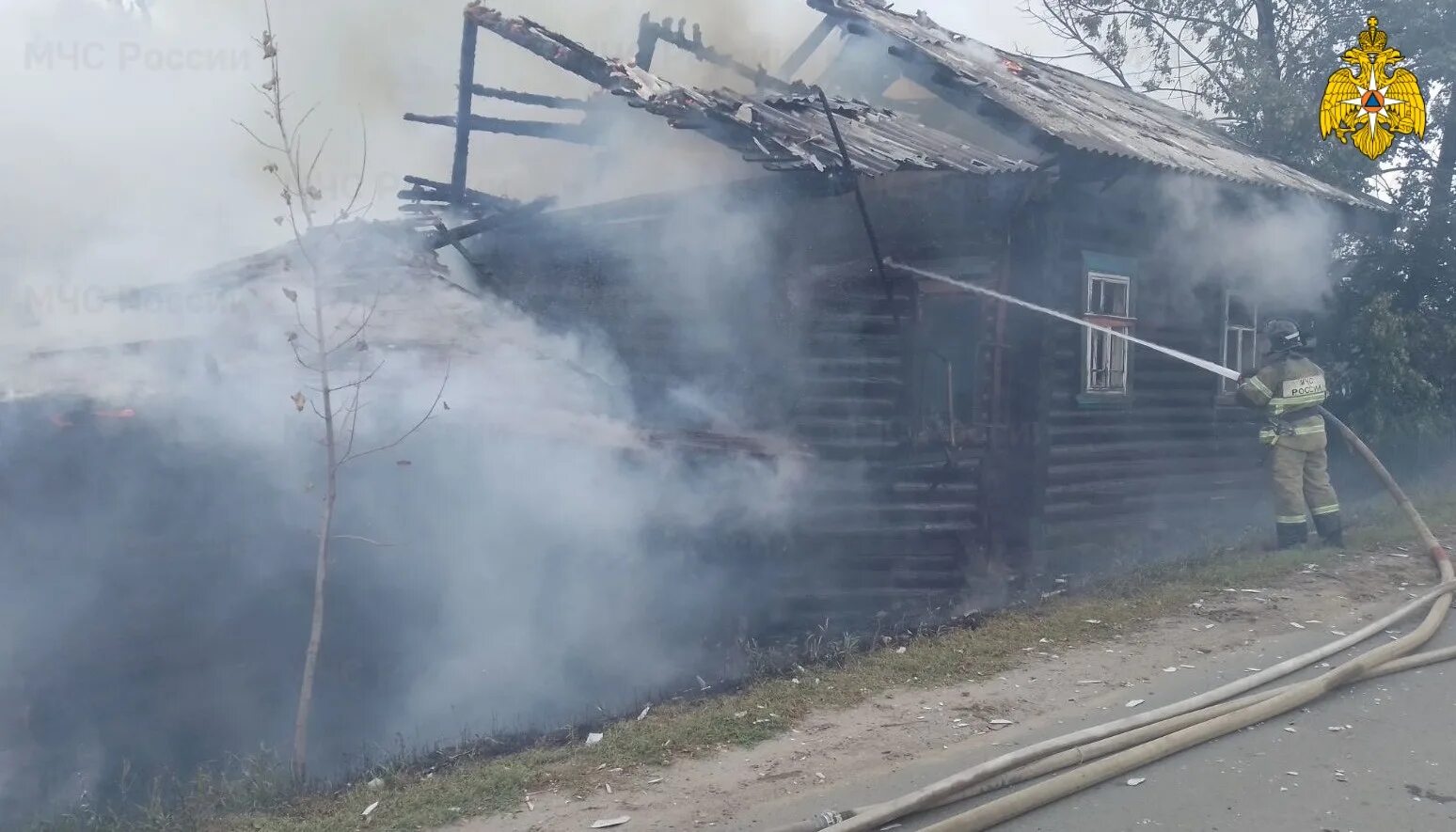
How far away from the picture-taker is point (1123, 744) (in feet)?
14.6

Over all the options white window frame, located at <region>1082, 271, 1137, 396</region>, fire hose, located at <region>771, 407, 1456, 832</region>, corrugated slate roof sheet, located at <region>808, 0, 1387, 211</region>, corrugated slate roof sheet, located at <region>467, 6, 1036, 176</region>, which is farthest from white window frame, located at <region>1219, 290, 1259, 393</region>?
fire hose, located at <region>771, 407, 1456, 832</region>

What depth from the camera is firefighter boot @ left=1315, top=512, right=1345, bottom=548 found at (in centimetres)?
838

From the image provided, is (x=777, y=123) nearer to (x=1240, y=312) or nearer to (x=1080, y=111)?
(x=1080, y=111)

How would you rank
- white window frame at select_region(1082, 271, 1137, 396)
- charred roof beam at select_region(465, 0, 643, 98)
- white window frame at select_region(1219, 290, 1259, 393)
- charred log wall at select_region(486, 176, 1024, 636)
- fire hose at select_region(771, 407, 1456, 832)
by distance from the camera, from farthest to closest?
white window frame at select_region(1219, 290, 1259, 393) → white window frame at select_region(1082, 271, 1137, 396) → charred log wall at select_region(486, 176, 1024, 636) → charred roof beam at select_region(465, 0, 643, 98) → fire hose at select_region(771, 407, 1456, 832)

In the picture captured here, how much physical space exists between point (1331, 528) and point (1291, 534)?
0.30 meters

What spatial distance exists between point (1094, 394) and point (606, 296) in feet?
13.7

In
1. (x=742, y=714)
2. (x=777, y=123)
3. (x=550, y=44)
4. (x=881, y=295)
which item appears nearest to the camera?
(x=742, y=714)

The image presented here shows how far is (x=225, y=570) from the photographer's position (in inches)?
228

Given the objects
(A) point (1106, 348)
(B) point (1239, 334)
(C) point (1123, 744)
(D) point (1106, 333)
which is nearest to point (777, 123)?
(D) point (1106, 333)

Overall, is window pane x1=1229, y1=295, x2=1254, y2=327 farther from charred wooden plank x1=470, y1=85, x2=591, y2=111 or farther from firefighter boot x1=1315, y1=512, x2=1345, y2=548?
charred wooden plank x1=470, y1=85, x2=591, y2=111

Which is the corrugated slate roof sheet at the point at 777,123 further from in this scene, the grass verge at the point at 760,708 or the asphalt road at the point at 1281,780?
the asphalt road at the point at 1281,780

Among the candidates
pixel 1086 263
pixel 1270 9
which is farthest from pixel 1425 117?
pixel 1086 263

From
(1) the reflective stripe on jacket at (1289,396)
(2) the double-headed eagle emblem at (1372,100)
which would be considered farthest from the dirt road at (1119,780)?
(2) the double-headed eagle emblem at (1372,100)

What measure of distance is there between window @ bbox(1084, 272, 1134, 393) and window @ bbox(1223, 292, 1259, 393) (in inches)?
72.7
